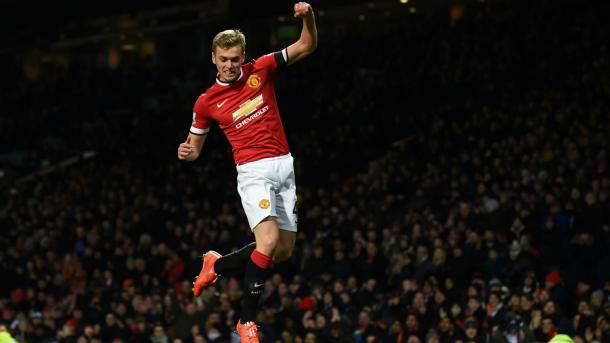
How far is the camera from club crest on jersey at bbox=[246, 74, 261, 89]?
7.66 m

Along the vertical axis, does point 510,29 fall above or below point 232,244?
above

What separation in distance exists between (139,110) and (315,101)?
283 inches

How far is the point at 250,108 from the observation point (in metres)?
7.63

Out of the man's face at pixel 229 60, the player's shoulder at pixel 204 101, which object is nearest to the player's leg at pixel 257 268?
the player's shoulder at pixel 204 101

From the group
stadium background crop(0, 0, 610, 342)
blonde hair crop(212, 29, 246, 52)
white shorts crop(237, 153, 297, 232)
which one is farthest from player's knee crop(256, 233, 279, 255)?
stadium background crop(0, 0, 610, 342)

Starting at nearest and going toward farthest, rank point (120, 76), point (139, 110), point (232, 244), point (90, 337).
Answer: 1. point (90, 337)
2. point (232, 244)
3. point (139, 110)
4. point (120, 76)

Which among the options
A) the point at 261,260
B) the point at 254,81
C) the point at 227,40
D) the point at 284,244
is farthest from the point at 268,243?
the point at 227,40

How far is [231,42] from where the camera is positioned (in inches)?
290

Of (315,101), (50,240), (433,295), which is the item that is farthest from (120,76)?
→ (433,295)

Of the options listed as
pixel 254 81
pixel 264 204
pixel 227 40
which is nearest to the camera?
pixel 227 40

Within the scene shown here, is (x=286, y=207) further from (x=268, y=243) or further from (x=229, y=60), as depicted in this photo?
(x=229, y=60)

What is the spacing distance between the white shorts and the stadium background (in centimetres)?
588

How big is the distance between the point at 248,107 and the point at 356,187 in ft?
44.2

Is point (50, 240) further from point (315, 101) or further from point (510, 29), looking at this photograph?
point (510, 29)
